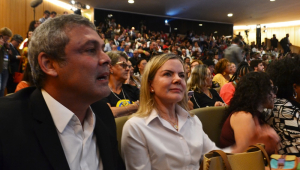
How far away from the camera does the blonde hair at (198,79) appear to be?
3.40 m

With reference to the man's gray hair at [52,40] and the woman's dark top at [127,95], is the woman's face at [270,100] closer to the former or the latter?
the woman's dark top at [127,95]

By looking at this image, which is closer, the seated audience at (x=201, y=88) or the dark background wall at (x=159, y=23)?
the seated audience at (x=201, y=88)

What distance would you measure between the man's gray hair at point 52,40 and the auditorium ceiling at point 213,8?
39.0ft

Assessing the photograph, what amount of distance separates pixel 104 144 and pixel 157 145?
45 cm

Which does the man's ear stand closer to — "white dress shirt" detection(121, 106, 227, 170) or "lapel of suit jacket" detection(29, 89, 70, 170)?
"lapel of suit jacket" detection(29, 89, 70, 170)

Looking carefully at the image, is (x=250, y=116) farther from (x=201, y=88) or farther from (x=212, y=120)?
(x=201, y=88)

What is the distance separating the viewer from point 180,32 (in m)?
17.3

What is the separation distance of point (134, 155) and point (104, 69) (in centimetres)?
63

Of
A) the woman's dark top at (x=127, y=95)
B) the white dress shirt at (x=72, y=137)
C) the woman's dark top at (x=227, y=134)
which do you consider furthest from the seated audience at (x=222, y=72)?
the white dress shirt at (x=72, y=137)

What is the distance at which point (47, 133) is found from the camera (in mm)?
899

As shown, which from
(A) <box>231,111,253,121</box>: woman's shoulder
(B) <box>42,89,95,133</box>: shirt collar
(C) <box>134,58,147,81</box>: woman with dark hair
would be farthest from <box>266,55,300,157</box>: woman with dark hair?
(C) <box>134,58,147,81</box>: woman with dark hair

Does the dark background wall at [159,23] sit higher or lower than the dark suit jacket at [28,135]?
higher

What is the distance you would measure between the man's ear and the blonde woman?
2.15ft

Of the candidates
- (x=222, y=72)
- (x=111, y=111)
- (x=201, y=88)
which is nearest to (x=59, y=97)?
(x=111, y=111)
